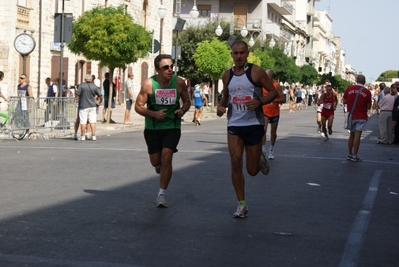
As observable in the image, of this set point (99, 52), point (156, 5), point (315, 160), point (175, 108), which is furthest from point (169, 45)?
point (175, 108)

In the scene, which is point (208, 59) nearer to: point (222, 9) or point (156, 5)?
point (156, 5)

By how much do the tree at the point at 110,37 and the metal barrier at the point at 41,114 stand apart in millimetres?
5208

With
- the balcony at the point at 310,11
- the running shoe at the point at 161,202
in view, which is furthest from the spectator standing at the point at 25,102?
the balcony at the point at 310,11

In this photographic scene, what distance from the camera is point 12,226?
8.21 m

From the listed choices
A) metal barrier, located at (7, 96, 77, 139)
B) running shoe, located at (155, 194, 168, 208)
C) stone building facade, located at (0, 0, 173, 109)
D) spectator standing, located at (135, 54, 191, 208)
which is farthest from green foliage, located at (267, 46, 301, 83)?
running shoe, located at (155, 194, 168, 208)

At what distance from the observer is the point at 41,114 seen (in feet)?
76.8

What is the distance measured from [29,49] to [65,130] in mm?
2934

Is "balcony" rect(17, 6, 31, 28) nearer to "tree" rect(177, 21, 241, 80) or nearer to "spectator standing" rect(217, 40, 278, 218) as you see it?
"spectator standing" rect(217, 40, 278, 218)

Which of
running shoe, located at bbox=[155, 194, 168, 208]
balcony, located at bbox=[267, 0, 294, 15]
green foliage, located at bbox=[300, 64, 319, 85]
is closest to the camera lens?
running shoe, located at bbox=[155, 194, 168, 208]

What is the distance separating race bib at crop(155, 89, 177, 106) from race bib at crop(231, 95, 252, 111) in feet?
3.11

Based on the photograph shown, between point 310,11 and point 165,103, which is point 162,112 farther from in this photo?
point 310,11

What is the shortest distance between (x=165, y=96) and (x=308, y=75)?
3636 inches

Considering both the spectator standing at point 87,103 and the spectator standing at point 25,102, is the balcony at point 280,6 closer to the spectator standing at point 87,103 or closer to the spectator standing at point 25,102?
the spectator standing at point 25,102

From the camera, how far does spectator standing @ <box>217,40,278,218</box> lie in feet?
30.7
